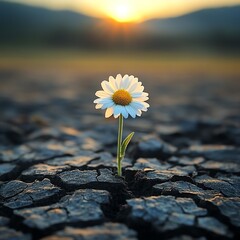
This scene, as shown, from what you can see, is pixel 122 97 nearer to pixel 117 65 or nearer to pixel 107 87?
pixel 107 87

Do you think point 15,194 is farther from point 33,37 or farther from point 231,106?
point 33,37

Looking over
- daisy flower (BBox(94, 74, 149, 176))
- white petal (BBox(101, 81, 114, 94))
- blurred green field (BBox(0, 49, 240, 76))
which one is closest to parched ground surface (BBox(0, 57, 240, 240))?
daisy flower (BBox(94, 74, 149, 176))

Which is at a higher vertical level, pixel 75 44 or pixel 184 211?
pixel 75 44

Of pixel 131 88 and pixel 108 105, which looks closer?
pixel 108 105

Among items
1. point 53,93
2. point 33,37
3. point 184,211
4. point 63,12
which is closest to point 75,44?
point 33,37

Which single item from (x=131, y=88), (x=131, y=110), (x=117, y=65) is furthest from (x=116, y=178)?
(x=117, y=65)

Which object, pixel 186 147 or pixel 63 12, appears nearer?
pixel 186 147

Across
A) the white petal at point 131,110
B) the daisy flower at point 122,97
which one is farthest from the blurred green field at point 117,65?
the white petal at point 131,110

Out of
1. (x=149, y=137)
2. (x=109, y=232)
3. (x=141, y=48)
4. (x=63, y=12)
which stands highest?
(x=63, y=12)

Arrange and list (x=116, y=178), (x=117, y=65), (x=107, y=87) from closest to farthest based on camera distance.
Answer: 1. (x=107, y=87)
2. (x=116, y=178)
3. (x=117, y=65)
